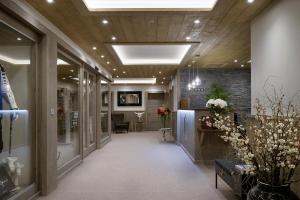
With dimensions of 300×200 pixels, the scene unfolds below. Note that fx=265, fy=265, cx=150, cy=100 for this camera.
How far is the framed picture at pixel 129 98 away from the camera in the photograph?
1577cm

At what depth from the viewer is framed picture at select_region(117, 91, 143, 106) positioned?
1577 cm

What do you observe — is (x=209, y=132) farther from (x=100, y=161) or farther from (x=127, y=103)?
(x=127, y=103)

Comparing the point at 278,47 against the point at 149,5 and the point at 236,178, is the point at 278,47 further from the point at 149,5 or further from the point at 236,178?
the point at 149,5

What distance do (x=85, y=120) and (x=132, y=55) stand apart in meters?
2.57

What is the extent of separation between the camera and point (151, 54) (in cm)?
827

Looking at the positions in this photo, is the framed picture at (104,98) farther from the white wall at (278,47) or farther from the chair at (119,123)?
the white wall at (278,47)

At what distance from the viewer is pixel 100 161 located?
22.1 ft

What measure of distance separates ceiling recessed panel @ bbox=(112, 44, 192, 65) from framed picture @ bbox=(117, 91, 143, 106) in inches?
268

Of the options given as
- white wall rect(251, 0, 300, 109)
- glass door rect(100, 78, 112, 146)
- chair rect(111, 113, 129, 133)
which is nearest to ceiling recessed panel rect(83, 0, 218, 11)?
white wall rect(251, 0, 300, 109)

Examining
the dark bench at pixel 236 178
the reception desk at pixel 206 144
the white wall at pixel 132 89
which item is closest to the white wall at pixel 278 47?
the dark bench at pixel 236 178

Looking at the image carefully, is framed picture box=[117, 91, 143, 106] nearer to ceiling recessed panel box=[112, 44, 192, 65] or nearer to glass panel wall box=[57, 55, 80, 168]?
ceiling recessed panel box=[112, 44, 192, 65]

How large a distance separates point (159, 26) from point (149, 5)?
73cm

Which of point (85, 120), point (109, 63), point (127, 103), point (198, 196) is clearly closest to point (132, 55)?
point (109, 63)

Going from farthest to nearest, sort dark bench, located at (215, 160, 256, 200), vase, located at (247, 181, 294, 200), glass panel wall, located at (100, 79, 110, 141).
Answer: glass panel wall, located at (100, 79, 110, 141), dark bench, located at (215, 160, 256, 200), vase, located at (247, 181, 294, 200)
